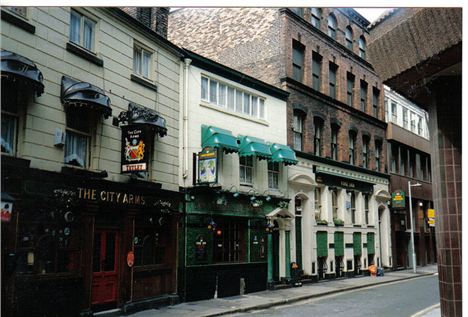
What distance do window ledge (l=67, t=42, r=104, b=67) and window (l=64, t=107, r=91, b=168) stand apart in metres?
0.93

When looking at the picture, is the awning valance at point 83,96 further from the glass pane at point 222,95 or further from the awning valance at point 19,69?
the glass pane at point 222,95

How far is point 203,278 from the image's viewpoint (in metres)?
13.3

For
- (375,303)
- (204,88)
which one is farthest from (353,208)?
(204,88)

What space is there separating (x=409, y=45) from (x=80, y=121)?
5.50 meters

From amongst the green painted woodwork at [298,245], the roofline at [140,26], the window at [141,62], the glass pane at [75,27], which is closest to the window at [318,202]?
the green painted woodwork at [298,245]

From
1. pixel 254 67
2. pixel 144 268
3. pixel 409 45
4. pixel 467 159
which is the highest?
pixel 254 67

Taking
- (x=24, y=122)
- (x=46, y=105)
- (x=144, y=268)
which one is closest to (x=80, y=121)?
(x=46, y=105)

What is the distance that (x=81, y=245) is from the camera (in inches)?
330

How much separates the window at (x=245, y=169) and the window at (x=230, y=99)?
4.47 feet

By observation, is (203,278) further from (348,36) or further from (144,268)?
(348,36)

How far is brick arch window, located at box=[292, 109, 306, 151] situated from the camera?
14.1 meters

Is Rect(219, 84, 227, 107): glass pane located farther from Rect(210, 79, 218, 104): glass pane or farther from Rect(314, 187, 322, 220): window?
Rect(314, 187, 322, 220): window

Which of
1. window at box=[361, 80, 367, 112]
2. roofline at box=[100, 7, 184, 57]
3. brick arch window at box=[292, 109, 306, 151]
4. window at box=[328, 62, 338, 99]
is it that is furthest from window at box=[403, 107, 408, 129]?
roofline at box=[100, 7, 184, 57]

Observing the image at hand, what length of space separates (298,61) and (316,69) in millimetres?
984
